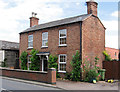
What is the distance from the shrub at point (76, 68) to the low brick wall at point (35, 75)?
3.08 metres

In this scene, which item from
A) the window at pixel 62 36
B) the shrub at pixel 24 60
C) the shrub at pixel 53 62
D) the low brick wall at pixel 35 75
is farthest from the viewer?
the shrub at pixel 24 60

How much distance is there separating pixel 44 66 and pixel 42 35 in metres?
4.19

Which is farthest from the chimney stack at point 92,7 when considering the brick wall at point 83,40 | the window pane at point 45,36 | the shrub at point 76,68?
the window pane at point 45,36

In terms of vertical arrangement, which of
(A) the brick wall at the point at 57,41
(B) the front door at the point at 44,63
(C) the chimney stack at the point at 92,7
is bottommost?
(B) the front door at the point at 44,63

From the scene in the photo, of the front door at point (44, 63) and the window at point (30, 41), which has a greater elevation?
the window at point (30, 41)

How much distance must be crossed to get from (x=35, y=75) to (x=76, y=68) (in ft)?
13.9

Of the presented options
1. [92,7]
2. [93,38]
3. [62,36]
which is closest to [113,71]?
[93,38]

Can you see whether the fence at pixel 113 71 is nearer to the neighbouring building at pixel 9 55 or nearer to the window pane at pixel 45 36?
the window pane at pixel 45 36

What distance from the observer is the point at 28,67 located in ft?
71.1

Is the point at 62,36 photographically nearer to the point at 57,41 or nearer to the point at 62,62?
the point at 57,41

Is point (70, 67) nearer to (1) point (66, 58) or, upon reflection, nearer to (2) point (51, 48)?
(1) point (66, 58)

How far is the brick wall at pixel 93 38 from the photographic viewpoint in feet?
→ 52.6

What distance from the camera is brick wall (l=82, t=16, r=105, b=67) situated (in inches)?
631

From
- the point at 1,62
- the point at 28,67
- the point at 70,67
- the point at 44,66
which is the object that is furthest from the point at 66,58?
the point at 1,62
